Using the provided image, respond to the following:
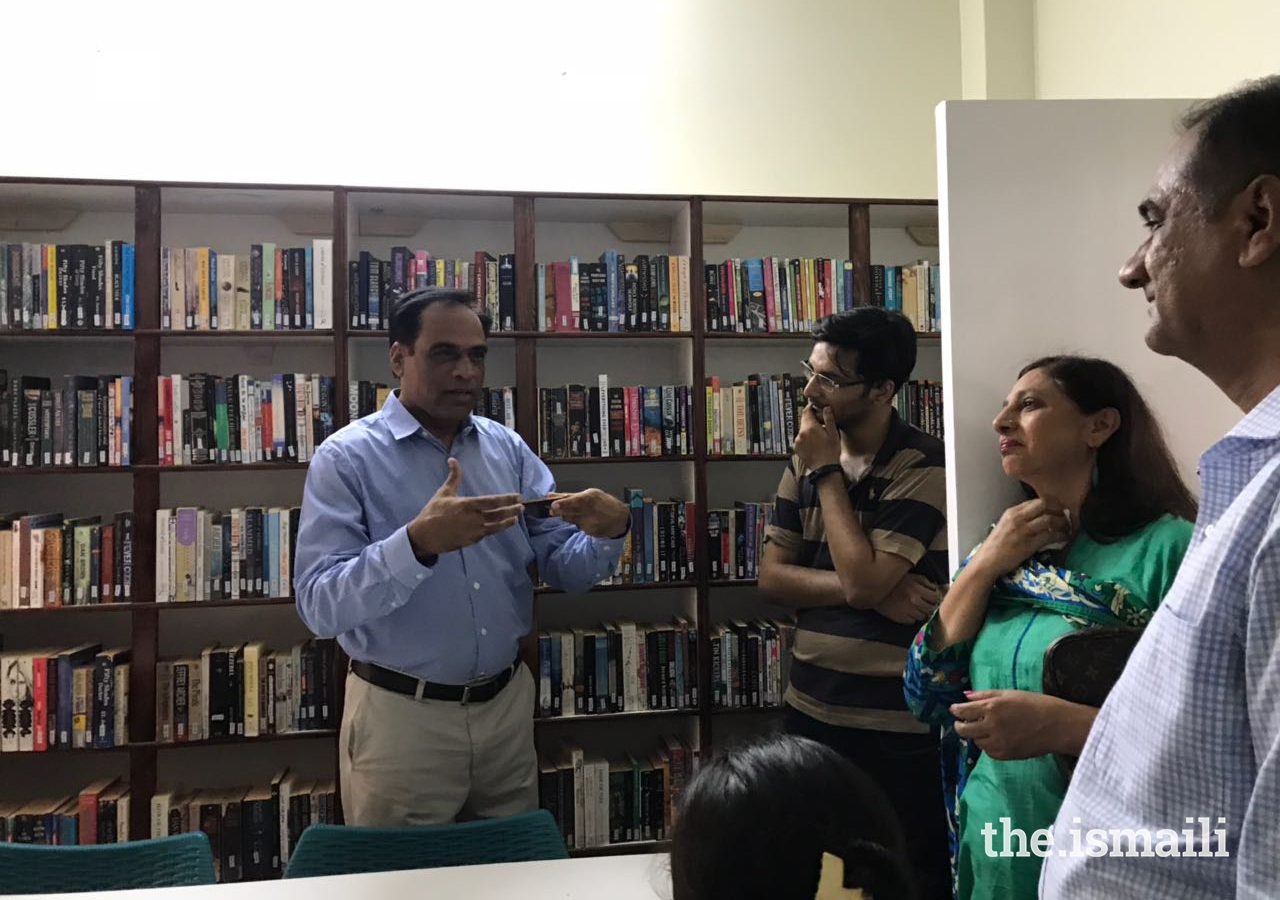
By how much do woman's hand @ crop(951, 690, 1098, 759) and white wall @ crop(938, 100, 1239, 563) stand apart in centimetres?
48

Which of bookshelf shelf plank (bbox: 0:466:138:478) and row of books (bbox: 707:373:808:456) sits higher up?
row of books (bbox: 707:373:808:456)

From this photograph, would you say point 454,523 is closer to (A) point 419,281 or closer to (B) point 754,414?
(A) point 419,281

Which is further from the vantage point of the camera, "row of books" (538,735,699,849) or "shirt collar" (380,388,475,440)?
"row of books" (538,735,699,849)

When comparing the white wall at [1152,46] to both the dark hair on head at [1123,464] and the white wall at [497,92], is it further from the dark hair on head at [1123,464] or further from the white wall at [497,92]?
the dark hair on head at [1123,464]

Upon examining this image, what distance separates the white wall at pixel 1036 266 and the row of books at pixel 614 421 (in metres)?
1.31

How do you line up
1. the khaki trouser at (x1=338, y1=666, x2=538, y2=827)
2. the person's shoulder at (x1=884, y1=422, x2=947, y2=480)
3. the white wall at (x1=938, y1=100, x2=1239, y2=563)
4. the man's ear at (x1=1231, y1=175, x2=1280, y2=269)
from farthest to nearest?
the khaki trouser at (x1=338, y1=666, x2=538, y2=827)
the person's shoulder at (x1=884, y1=422, x2=947, y2=480)
the white wall at (x1=938, y1=100, x2=1239, y2=563)
the man's ear at (x1=1231, y1=175, x2=1280, y2=269)

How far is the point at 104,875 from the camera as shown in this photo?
1.43m

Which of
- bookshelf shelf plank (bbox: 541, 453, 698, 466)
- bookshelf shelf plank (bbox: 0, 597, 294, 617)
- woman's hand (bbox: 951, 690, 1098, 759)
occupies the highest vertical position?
bookshelf shelf plank (bbox: 541, 453, 698, 466)

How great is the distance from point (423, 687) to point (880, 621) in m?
1.06

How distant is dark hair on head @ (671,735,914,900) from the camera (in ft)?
2.66

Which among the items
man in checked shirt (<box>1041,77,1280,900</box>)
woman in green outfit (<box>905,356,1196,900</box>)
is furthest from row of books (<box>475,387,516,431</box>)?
man in checked shirt (<box>1041,77,1280,900</box>)

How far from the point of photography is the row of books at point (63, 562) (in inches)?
95.7

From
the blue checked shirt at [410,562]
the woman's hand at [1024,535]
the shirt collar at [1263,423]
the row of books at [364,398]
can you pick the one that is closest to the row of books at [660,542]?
the blue checked shirt at [410,562]

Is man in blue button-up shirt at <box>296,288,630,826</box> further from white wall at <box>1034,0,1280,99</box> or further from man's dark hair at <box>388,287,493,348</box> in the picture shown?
white wall at <box>1034,0,1280,99</box>
